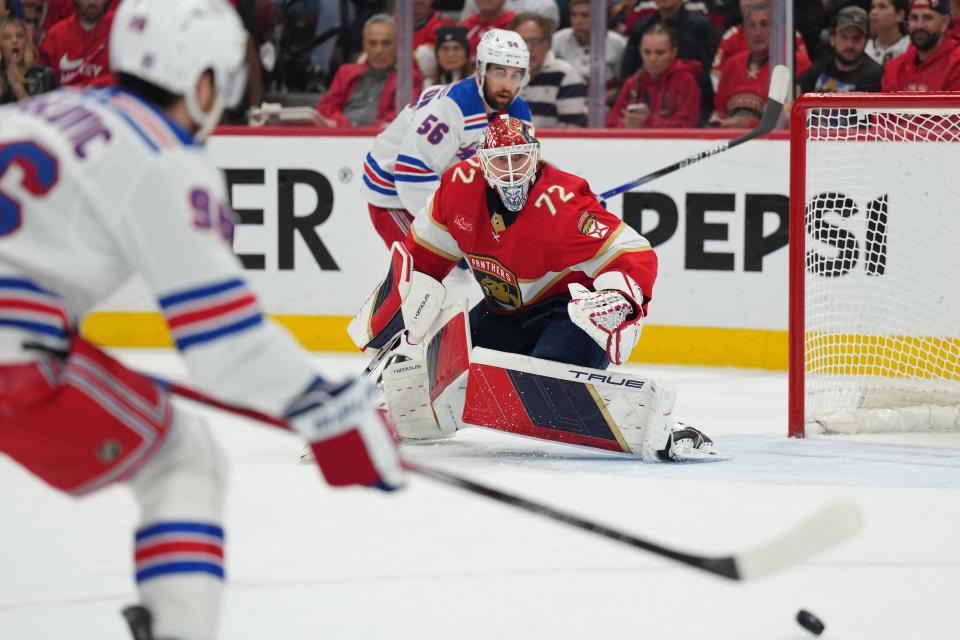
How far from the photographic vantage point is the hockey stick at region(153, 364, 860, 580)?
6.39 feet

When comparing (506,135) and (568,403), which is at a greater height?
(506,135)

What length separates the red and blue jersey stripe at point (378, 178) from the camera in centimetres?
518

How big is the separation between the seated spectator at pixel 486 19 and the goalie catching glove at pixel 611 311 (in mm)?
2315

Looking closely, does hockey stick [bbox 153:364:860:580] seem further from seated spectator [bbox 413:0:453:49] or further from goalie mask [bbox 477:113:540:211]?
seated spectator [bbox 413:0:453:49]

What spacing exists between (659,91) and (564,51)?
0.40 m

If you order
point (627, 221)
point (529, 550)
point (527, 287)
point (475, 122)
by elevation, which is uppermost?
point (475, 122)

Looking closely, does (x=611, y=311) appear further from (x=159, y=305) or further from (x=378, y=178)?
(x=159, y=305)

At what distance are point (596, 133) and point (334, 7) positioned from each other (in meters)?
1.18

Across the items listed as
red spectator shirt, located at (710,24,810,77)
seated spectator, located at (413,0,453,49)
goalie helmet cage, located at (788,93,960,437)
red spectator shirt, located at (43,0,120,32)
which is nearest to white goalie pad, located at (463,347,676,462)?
goalie helmet cage, located at (788,93,960,437)

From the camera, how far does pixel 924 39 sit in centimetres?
541

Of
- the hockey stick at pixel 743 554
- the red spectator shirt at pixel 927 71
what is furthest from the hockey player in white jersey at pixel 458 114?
the hockey stick at pixel 743 554

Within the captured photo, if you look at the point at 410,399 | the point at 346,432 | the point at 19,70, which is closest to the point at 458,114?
the point at 410,399

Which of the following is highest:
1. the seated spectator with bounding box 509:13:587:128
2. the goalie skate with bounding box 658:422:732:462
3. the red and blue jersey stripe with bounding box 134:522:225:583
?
the seated spectator with bounding box 509:13:587:128

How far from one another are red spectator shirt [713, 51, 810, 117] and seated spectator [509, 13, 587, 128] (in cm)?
52
